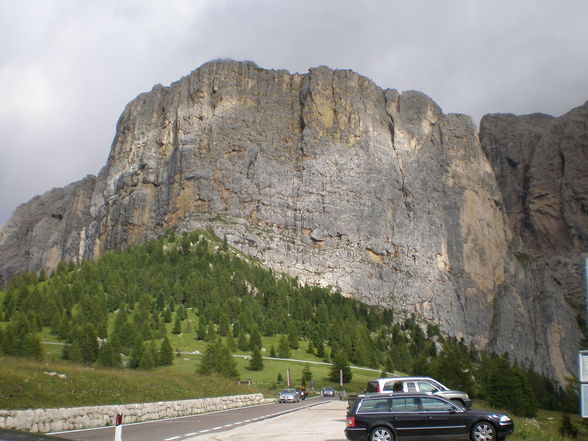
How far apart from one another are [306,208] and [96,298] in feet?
247

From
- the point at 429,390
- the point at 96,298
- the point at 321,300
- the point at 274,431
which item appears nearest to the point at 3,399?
the point at 274,431

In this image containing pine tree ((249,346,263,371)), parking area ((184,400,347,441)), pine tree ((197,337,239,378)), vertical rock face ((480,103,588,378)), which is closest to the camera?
parking area ((184,400,347,441))

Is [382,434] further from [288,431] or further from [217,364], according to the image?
[217,364]

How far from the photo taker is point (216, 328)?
308ft

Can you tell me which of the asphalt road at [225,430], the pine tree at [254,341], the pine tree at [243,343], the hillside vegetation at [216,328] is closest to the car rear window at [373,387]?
the asphalt road at [225,430]

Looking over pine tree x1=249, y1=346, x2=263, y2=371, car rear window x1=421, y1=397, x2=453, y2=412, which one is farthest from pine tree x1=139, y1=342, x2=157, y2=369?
car rear window x1=421, y1=397, x2=453, y2=412

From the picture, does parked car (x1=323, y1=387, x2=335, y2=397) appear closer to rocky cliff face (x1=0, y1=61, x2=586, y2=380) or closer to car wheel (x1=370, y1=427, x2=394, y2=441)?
car wheel (x1=370, y1=427, x2=394, y2=441)

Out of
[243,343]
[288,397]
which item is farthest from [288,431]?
[243,343]

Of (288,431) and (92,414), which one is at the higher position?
(92,414)

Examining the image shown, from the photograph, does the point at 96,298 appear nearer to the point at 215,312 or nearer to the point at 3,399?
the point at 215,312

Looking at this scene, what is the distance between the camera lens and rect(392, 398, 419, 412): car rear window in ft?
61.4

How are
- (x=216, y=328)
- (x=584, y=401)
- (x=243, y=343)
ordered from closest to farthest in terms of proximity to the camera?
(x=584, y=401) < (x=243, y=343) < (x=216, y=328)

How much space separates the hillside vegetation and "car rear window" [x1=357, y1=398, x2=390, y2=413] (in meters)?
15.0

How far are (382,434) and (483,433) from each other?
3.13 meters
